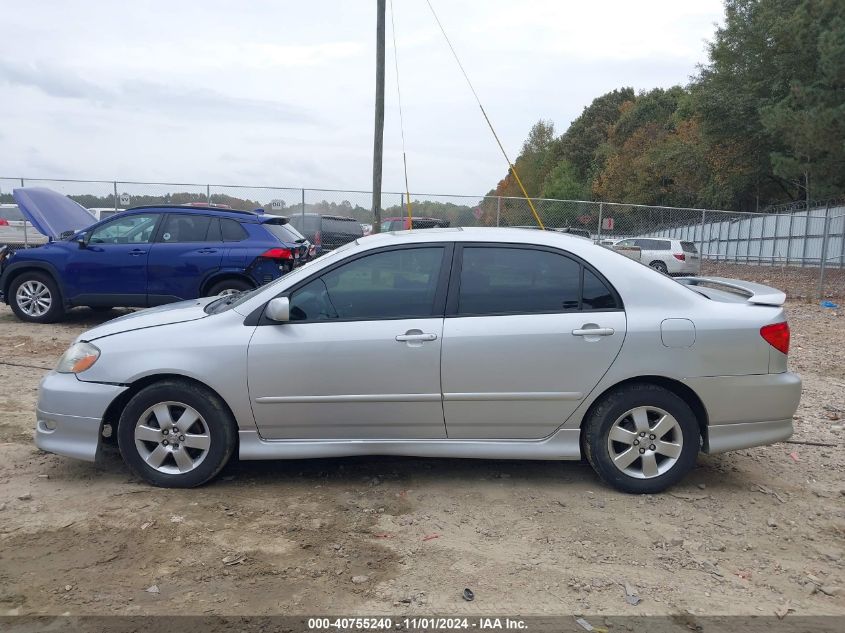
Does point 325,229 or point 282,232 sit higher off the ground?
point 282,232

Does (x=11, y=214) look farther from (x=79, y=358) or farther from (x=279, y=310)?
(x=279, y=310)

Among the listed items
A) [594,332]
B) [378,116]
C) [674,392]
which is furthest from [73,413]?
[378,116]

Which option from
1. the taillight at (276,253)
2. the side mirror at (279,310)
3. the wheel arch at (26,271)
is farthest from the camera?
the wheel arch at (26,271)

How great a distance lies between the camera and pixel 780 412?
439 cm

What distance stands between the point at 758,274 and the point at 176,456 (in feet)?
72.9

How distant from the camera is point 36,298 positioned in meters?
10.2

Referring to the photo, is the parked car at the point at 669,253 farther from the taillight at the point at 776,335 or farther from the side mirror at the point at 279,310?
the side mirror at the point at 279,310

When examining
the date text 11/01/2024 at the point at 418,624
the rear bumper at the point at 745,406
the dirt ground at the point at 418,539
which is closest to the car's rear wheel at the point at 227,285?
the dirt ground at the point at 418,539

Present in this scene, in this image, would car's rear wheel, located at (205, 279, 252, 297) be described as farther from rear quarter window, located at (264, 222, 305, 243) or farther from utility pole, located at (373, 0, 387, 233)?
utility pole, located at (373, 0, 387, 233)

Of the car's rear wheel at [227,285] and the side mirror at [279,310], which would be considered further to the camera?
the car's rear wheel at [227,285]

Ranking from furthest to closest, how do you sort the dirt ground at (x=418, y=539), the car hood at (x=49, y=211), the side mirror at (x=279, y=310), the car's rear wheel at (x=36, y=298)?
the car hood at (x=49, y=211), the car's rear wheel at (x=36, y=298), the side mirror at (x=279, y=310), the dirt ground at (x=418, y=539)

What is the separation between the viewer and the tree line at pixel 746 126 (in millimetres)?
22344

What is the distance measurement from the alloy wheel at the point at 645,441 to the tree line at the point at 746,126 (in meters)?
20.3

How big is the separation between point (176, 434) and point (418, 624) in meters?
2.04
